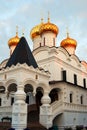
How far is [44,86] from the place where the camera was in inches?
670

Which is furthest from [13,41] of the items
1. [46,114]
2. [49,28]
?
[46,114]

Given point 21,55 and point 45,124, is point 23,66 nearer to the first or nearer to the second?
point 21,55

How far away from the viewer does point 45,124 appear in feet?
53.3

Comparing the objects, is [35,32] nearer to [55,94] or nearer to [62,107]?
[55,94]

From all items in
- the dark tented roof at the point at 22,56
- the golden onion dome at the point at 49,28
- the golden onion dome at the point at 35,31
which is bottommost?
the dark tented roof at the point at 22,56

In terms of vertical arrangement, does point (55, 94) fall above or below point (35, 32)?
below

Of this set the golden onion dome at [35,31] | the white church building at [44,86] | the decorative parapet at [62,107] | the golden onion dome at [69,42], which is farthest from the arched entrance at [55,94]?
the golden onion dome at [35,31]

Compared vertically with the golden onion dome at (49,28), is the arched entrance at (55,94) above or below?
below

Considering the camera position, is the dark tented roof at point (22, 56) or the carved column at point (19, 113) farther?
the dark tented roof at point (22, 56)

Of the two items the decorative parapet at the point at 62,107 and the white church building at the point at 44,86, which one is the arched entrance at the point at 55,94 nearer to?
the white church building at the point at 44,86

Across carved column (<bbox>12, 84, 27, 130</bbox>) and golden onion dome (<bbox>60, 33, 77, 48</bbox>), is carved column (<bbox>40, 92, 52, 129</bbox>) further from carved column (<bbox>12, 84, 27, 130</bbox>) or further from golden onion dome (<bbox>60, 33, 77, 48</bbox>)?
golden onion dome (<bbox>60, 33, 77, 48</bbox>)

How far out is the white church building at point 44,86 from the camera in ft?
50.8

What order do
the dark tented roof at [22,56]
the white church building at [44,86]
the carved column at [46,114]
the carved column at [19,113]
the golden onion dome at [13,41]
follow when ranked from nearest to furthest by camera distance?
the carved column at [19,113], the white church building at [44,86], the carved column at [46,114], the dark tented roof at [22,56], the golden onion dome at [13,41]

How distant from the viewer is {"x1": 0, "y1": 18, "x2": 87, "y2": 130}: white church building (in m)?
15.5
